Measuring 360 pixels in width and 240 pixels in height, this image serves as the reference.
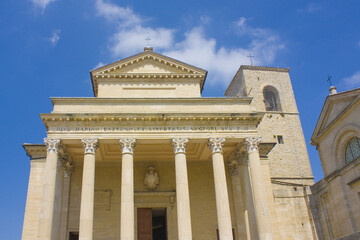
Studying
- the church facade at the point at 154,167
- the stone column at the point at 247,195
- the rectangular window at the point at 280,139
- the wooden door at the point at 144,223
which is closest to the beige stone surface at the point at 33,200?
the church facade at the point at 154,167

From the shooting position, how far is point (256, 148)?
60.2ft

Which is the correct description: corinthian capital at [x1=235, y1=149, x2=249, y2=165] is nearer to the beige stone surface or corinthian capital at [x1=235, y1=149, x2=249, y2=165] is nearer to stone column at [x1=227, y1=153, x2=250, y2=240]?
stone column at [x1=227, y1=153, x2=250, y2=240]

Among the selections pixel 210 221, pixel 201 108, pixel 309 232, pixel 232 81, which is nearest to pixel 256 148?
pixel 201 108

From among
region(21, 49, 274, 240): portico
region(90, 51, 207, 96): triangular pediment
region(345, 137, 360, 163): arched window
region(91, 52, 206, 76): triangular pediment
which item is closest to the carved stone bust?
region(21, 49, 274, 240): portico

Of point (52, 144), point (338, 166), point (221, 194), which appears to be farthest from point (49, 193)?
point (338, 166)

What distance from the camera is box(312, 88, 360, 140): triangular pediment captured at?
19969mm

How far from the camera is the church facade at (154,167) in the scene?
1703 centimetres

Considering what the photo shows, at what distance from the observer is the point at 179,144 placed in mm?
17984

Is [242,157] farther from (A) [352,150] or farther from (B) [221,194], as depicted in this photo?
(A) [352,150]

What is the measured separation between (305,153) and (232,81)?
37.7ft

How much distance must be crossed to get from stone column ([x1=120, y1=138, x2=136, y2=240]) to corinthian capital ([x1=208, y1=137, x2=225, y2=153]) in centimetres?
404

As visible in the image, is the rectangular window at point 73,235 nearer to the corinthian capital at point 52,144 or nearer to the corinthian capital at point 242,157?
the corinthian capital at point 52,144

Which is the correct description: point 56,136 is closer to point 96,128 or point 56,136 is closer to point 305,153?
point 96,128

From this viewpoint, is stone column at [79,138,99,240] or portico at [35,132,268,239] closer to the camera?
stone column at [79,138,99,240]
